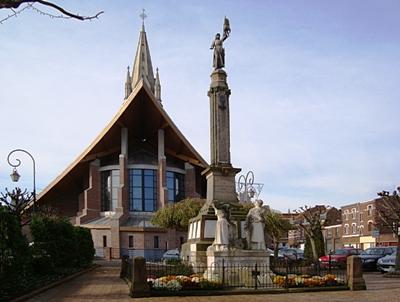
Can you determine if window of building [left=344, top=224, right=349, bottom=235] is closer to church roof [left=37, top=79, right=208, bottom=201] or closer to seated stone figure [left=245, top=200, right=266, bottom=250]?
church roof [left=37, top=79, right=208, bottom=201]

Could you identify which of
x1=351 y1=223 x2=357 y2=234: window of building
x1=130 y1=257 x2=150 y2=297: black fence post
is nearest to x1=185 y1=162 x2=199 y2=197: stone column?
x1=351 y1=223 x2=357 y2=234: window of building

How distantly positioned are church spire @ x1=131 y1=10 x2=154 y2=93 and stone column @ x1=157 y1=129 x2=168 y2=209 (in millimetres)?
28550

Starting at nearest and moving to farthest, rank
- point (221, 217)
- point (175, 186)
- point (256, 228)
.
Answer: point (221, 217)
point (256, 228)
point (175, 186)

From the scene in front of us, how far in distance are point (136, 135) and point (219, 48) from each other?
3897cm

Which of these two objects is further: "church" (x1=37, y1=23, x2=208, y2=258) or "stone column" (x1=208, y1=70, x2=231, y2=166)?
"church" (x1=37, y1=23, x2=208, y2=258)

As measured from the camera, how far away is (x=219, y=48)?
22.5m

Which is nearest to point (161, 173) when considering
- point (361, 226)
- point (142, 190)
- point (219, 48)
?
point (142, 190)

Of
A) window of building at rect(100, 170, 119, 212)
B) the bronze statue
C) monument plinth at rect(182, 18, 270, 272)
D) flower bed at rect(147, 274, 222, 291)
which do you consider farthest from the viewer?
window of building at rect(100, 170, 119, 212)

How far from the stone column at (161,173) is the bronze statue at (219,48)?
114 ft

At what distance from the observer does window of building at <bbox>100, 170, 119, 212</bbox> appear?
58.4 meters

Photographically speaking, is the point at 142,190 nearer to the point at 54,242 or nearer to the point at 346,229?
the point at 54,242

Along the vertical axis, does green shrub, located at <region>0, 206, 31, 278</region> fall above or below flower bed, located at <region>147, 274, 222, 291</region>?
above

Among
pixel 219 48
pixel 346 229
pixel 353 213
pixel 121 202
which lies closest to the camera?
pixel 219 48

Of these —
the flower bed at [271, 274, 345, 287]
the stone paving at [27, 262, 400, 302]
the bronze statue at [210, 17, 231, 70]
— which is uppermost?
the bronze statue at [210, 17, 231, 70]
